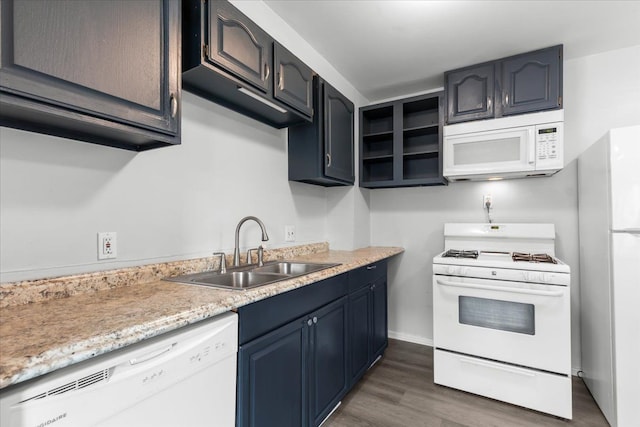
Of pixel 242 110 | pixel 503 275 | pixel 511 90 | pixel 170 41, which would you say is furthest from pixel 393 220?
pixel 170 41

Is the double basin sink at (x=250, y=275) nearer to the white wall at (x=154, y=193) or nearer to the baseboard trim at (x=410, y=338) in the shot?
the white wall at (x=154, y=193)

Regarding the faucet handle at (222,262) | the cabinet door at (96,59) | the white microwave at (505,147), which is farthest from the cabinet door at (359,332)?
the cabinet door at (96,59)

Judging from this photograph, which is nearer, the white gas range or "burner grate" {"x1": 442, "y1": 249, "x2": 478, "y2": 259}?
the white gas range

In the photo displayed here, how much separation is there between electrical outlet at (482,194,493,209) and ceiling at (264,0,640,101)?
1131 mm

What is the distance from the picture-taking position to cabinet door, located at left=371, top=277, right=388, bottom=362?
2.45 meters

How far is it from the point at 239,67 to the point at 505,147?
2037 millimetres

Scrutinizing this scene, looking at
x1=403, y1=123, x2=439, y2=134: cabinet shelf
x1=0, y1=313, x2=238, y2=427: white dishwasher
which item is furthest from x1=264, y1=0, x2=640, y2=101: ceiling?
x1=0, y1=313, x2=238, y2=427: white dishwasher

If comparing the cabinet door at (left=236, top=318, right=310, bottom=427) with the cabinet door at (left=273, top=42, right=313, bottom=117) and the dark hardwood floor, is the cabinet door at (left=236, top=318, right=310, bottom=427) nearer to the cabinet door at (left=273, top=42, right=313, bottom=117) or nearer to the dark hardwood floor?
the dark hardwood floor

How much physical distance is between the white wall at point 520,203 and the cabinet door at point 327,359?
1.36 metres

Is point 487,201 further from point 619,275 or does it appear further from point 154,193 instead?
point 154,193

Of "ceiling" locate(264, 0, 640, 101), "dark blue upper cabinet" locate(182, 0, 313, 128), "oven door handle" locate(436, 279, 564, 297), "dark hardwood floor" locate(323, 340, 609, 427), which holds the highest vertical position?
"ceiling" locate(264, 0, 640, 101)

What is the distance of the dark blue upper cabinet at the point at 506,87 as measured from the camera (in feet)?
7.47

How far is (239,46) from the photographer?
1.49 meters

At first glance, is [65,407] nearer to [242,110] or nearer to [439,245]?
[242,110]
